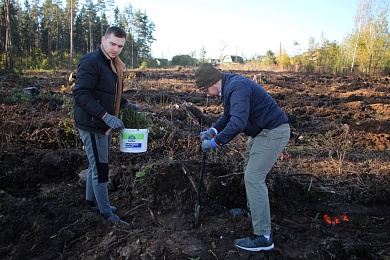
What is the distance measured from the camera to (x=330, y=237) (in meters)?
2.95

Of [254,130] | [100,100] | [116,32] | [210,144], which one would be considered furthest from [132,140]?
[254,130]

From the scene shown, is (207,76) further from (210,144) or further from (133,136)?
(133,136)

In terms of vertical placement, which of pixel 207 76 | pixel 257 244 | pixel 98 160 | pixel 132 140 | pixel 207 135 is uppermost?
pixel 207 76

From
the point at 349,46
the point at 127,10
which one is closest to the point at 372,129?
the point at 349,46

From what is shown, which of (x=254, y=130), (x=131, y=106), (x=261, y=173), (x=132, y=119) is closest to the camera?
(x=261, y=173)

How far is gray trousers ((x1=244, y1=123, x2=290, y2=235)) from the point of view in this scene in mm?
2641

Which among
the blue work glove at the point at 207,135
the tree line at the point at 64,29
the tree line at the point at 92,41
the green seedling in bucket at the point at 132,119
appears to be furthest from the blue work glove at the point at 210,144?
the tree line at the point at 64,29

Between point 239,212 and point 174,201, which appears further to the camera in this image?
point 174,201

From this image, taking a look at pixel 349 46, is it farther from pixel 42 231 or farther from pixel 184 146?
pixel 42 231

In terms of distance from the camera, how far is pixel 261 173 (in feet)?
8.75

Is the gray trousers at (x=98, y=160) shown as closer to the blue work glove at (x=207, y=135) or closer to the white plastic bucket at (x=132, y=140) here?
the white plastic bucket at (x=132, y=140)

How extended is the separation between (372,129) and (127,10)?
5318 cm

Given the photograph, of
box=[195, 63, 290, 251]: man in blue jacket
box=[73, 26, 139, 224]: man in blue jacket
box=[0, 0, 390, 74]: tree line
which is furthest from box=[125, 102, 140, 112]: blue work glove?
box=[0, 0, 390, 74]: tree line

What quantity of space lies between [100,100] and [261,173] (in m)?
1.65
